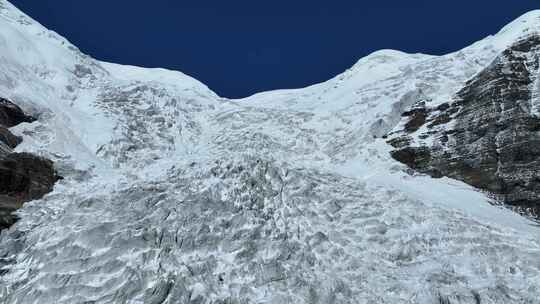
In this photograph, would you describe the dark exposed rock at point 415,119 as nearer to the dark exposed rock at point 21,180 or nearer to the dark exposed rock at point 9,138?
the dark exposed rock at point 21,180

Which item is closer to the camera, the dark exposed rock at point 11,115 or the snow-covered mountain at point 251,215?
the snow-covered mountain at point 251,215

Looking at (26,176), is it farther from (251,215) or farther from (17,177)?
(251,215)

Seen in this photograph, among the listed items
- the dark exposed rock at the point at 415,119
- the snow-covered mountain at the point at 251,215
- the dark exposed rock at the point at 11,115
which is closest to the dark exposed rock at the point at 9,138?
the snow-covered mountain at the point at 251,215

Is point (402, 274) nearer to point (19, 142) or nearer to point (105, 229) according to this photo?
point (105, 229)

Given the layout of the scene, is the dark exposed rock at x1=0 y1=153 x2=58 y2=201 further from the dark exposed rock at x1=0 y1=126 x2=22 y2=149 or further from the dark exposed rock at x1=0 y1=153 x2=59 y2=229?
the dark exposed rock at x1=0 y1=126 x2=22 y2=149

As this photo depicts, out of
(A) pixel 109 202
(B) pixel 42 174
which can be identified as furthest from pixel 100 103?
(A) pixel 109 202

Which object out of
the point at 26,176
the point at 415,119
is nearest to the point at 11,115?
the point at 26,176
